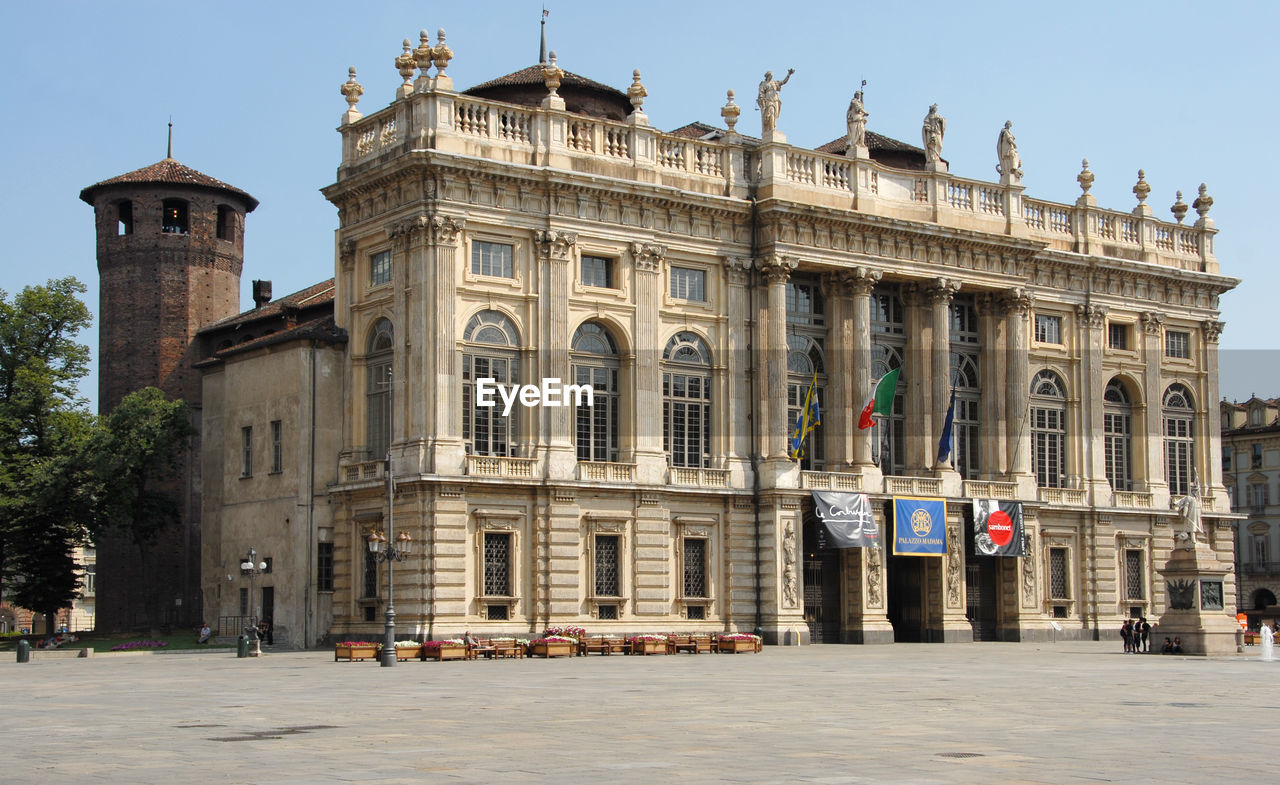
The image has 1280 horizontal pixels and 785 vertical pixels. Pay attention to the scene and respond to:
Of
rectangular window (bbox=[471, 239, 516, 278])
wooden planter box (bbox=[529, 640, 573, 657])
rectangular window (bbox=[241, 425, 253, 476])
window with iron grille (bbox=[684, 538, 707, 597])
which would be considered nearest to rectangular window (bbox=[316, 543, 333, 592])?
rectangular window (bbox=[241, 425, 253, 476])

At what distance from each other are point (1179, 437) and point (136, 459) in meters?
45.0

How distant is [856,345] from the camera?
59.5m

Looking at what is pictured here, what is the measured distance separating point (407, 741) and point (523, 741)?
1475mm

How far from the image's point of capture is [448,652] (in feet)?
148

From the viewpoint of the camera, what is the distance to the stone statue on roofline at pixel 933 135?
63.1 m

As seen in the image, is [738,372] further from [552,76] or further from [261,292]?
[261,292]

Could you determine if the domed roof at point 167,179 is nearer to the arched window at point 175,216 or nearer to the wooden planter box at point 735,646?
the arched window at point 175,216

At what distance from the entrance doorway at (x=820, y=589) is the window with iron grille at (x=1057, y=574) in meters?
10.7

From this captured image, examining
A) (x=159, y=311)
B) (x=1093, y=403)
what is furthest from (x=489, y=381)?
(x=159, y=311)

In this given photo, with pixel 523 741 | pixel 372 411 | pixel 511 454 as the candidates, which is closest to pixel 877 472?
pixel 511 454

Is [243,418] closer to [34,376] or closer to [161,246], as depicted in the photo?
[34,376]

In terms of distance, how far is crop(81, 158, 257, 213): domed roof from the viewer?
78.0m

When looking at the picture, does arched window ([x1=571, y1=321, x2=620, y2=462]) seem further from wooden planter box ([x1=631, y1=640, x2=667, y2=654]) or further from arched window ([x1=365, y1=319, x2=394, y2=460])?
wooden planter box ([x1=631, y1=640, x2=667, y2=654])

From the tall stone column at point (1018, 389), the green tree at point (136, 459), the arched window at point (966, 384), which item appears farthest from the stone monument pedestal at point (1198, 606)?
the green tree at point (136, 459)
